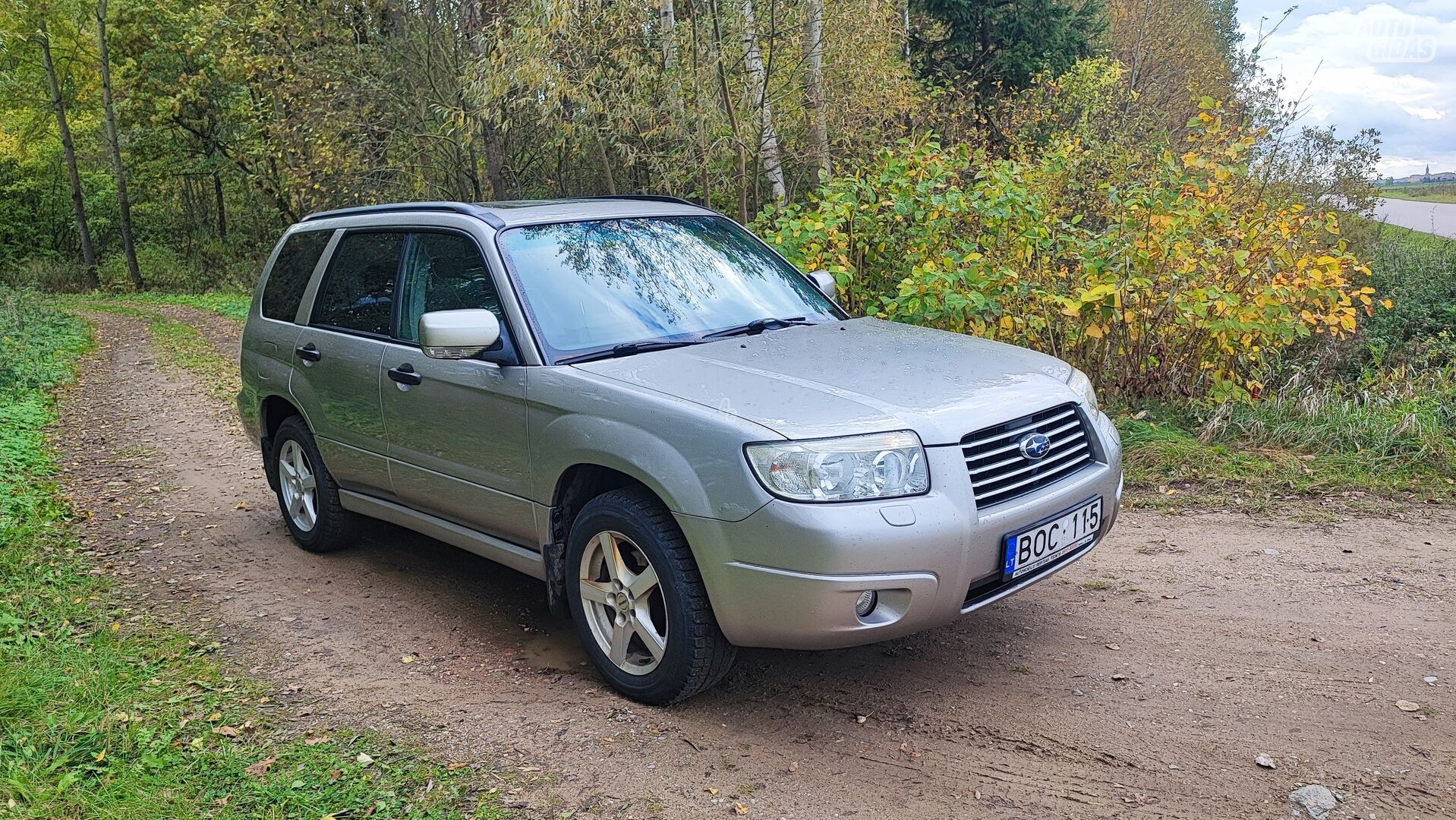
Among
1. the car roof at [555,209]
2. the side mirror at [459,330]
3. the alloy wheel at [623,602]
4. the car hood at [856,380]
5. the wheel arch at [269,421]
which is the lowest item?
the alloy wheel at [623,602]

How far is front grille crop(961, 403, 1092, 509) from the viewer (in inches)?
135

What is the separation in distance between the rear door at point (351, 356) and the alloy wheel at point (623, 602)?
1.51 m

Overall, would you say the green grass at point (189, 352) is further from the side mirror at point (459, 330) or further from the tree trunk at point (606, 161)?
the side mirror at point (459, 330)

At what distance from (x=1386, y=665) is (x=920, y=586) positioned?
6.26 feet

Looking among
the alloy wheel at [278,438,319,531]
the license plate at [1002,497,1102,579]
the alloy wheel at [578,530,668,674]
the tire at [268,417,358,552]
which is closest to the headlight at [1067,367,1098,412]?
the license plate at [1002,497,1102,579]

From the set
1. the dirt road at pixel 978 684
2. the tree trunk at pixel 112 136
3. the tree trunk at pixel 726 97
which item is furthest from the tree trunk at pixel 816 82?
the tree trunk at pixel 112 136

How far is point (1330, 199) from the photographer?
1555 centimetres

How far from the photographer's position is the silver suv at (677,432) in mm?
3279

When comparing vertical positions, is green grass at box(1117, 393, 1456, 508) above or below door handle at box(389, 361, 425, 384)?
below

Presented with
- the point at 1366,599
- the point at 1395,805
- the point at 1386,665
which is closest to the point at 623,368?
the point at 1395,805

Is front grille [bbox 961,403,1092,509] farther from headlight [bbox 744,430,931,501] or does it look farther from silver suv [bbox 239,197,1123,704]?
headlight [bbox 744,430,931,501]

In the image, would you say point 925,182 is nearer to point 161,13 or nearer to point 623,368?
point 623,368

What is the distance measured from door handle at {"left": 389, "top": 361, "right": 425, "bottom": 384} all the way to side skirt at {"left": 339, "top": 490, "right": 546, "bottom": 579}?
62 centimetres

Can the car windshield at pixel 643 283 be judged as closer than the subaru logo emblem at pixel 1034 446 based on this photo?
No
